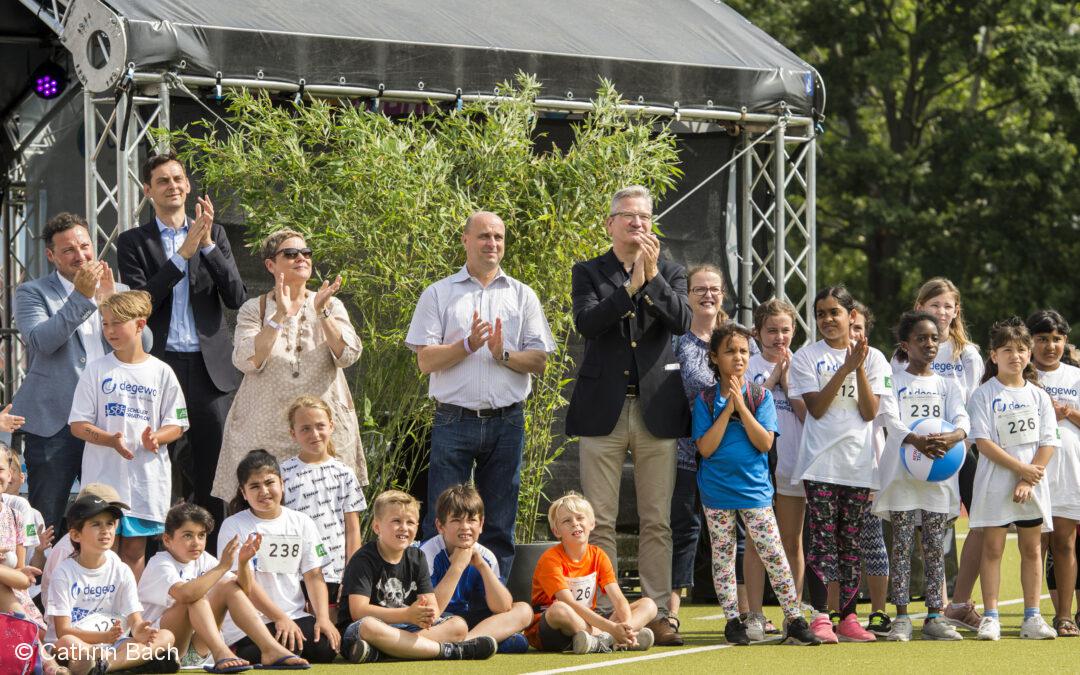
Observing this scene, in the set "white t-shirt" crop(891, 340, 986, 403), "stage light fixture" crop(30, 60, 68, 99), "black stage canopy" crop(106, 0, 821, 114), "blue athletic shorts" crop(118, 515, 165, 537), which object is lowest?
"blue athletic shorts" crop(118, 515, 165, 537)

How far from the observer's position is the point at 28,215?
37.4 feet

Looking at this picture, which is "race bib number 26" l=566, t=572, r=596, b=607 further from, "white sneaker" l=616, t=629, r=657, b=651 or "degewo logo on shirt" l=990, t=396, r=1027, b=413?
"degewo logo on shirt" l=990, t=396, r=1027, b=413

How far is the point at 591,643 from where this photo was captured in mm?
6238

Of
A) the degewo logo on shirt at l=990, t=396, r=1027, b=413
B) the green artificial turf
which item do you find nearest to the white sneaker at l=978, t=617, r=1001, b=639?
the green artificial turf

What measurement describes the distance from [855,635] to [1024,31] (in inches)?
539

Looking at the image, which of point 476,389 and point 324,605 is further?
point 476,389

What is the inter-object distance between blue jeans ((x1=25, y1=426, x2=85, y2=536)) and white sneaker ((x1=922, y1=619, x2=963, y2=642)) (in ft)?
12.2

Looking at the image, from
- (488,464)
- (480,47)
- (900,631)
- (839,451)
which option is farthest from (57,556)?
(480,47)

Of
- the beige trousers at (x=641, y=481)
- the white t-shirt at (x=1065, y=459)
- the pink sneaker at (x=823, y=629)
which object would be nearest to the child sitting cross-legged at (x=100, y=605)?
the beige trousers at (x=641, y=481)

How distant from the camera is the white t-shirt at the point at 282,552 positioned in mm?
5914

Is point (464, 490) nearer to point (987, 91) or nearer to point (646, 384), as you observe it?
point (646, 384)

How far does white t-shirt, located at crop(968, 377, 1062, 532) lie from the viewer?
6.80m

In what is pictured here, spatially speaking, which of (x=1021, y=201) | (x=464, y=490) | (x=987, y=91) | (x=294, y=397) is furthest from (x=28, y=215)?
(x=987, y=91)

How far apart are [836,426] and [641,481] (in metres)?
0.88
